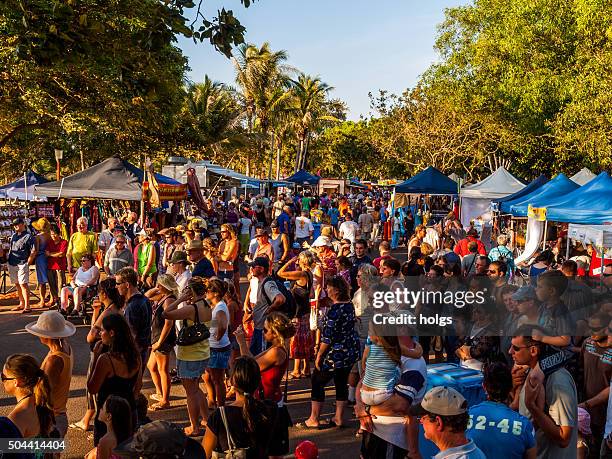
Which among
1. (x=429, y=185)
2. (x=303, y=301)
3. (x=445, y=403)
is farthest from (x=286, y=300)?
(x=429, y=185)

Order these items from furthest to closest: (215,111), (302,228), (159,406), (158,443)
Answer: (215,111) < (302,228) < (159,406) < (158,443)

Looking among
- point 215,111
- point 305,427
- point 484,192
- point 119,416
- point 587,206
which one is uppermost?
point 215,111

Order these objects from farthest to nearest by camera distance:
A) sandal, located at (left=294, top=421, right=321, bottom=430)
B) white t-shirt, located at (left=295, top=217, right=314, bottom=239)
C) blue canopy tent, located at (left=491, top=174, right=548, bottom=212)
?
blue canopy tent, located at (left=491, top=174, right=548, bottom=212) < white t-shirt, located at (left=295, top=217, right=314, bottom=239) < sandal, located at (left=294, top=421, right=321, bottom=430)

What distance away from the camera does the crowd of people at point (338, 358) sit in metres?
3.85

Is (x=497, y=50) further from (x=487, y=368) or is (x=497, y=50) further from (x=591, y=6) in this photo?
(x=487, y=368)

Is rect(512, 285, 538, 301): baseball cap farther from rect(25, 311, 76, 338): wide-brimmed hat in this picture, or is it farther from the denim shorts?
rect(25, 311, 76, 338): wide-brimmed hat

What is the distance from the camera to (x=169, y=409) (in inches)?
281

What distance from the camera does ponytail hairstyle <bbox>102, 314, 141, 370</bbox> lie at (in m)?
4.98

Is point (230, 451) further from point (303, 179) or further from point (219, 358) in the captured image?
point (303, 179)

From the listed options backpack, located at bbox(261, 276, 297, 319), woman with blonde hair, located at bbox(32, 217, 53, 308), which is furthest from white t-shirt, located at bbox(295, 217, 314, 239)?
backpack, located at bbox(261, 276, 297, 319)

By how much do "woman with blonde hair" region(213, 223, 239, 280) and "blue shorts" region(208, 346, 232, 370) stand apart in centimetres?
403

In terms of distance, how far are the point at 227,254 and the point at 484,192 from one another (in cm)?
1283

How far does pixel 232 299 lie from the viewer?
7.25 m

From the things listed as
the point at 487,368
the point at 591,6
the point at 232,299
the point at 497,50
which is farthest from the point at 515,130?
the point at 487,368
